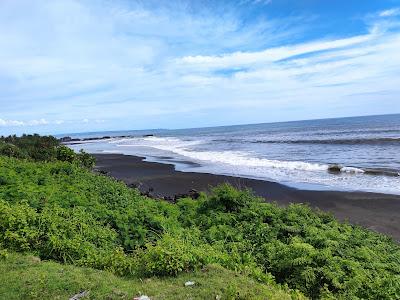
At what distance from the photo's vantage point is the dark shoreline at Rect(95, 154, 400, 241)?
40.8 ft

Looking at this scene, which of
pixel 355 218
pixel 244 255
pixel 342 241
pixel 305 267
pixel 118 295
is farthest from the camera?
pixel 355 218

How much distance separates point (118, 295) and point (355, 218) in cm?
990

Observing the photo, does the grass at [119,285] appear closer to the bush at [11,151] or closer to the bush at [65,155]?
the bush at [65,155]

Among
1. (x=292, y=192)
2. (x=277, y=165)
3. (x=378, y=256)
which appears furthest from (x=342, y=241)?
(x=277, y=165)

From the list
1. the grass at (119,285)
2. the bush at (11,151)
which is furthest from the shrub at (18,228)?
the bush at (11,151)

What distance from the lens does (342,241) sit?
7914mm

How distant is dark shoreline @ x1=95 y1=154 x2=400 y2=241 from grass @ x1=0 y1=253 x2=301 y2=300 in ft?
23.1

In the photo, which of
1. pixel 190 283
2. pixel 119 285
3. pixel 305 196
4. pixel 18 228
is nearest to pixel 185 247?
pixel 190 283

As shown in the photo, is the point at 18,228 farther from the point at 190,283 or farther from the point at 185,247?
the point at 190,283

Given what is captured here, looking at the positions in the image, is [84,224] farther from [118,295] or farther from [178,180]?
[178,180]

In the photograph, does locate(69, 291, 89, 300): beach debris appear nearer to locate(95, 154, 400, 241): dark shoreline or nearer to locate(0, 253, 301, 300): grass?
locate(0, 253, 301, 300): grass

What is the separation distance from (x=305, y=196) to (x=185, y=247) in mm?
10904

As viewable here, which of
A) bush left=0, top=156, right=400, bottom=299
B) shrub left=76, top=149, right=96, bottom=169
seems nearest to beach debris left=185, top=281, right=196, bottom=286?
bush left=0, top=156, right=400, bottom=299

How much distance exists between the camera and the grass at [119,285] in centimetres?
489
